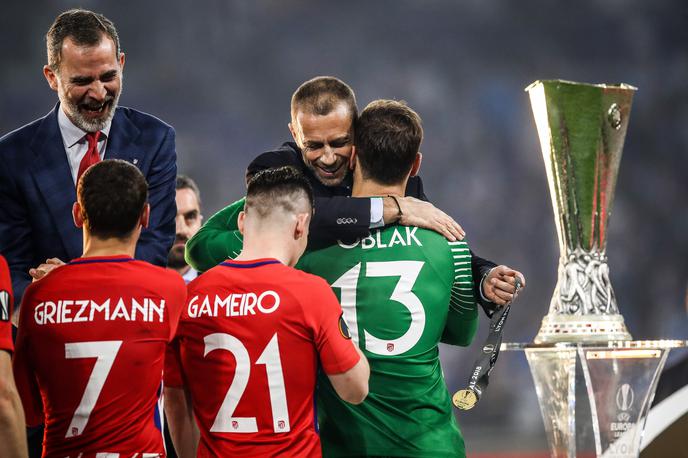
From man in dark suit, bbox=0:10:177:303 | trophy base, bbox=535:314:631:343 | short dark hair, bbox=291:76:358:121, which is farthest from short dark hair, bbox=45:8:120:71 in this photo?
trophy base, bbox=535:314:631:343

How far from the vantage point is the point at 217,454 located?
1682mm

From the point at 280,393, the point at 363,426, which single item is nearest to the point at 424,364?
the point at 363,426

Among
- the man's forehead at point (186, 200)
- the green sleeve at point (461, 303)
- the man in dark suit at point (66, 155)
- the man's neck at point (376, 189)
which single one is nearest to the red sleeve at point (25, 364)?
the man in dark suit at point (66, 155)

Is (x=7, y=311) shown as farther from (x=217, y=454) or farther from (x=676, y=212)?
(x=676, y=212)

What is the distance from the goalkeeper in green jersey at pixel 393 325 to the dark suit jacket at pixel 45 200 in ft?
1.72

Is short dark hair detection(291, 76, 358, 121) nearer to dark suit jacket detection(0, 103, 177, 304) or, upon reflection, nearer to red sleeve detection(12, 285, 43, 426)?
dark suit jacket detection(0, 103, 177, 304)

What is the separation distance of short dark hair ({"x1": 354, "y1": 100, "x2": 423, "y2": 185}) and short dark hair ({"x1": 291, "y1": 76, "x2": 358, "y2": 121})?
0.49ft

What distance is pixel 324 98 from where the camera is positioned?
2.21 m

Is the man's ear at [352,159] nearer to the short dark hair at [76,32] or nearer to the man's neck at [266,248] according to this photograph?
the man's neck at [266,248]

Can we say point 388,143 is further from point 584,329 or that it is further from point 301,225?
point 584,329

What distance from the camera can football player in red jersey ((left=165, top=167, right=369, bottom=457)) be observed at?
65.9 inches

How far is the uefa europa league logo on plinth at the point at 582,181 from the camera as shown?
2.53m

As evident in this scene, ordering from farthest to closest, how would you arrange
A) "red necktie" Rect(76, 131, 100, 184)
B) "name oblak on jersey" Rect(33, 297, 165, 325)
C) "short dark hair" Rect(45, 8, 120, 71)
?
1. "red necktie" Rect(76, 131, 100, 184)
2. "short dark hair" Rect(45, 8, 120, 71)
3. "name oblak on jersey" Rect(33, 297, 165, 325)

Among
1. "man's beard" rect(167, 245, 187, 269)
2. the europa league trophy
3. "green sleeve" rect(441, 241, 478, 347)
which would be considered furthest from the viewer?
"man's beard" rect(167, 245, 187, 269)
